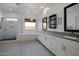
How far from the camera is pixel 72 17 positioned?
123 inches

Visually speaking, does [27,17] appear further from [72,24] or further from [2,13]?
Answer: [72,24]

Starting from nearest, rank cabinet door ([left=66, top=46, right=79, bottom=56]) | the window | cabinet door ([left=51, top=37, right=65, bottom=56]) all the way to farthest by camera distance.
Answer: cabinet door ([left=66, top=46, right=79, bottom=56]), cabinet door ([left=51, top=37, right=65, bottom=56]), the window

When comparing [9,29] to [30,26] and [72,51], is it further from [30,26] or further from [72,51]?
[72,51]

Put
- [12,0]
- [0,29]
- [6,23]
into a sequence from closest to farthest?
[12,0] → [0,29] → [6,23]

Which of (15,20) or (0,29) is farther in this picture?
(15,20)

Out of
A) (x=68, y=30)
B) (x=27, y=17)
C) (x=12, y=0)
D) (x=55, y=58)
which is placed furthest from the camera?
(x=27, y=17)

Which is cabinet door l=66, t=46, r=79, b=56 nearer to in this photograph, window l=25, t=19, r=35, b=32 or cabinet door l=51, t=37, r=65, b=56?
cabinet door l=51, t=37, r=65, b=56

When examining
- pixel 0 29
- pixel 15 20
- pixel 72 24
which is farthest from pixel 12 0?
pixel 15 20

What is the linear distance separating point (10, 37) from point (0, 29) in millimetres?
1200

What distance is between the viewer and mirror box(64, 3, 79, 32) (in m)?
2.87

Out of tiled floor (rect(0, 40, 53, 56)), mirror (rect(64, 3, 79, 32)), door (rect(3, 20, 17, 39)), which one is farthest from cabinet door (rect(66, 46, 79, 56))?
door (rect(3, 20, 17, 39))

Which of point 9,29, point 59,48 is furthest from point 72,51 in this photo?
point 9,29

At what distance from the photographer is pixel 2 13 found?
8023mm

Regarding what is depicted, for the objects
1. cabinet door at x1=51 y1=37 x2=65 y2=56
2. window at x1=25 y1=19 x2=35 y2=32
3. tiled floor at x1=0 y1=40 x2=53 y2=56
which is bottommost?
tiled floor at x1=0 y1=40 x2=53 y2=56
